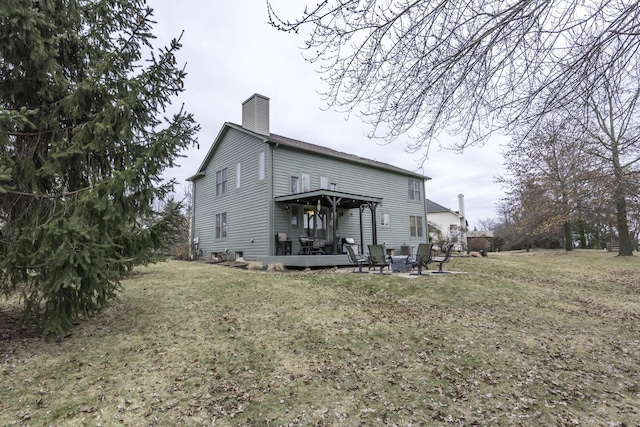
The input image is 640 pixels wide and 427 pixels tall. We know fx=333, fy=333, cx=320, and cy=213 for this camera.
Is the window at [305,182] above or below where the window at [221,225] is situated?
above

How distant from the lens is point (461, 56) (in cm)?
441

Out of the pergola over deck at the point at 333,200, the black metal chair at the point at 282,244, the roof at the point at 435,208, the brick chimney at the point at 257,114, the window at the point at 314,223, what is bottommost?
the black metal chair at the point at 282,244

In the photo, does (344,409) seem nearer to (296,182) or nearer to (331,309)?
(331,309)

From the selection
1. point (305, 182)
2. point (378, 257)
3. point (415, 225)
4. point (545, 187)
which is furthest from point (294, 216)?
point (545, 187)

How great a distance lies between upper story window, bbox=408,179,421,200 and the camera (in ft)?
67.8

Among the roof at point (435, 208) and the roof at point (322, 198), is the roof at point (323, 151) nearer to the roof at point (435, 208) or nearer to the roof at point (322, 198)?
the roof at point (322, 198)

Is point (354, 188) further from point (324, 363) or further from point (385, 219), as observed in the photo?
point (324, 363)

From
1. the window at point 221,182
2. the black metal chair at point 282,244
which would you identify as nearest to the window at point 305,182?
the black metal chair at point 282,244

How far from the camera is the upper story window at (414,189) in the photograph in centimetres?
2067

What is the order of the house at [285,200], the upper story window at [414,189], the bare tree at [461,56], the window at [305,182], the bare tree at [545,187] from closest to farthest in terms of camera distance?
the bare tree at [461,56] < the house at [285,200] < the window at [305,182] < the bare tree at [545,187] < the upper story window at [414,189]

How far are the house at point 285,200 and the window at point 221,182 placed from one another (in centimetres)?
5

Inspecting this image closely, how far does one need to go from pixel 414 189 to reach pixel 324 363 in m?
17.9

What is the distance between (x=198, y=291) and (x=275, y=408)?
4990 mm

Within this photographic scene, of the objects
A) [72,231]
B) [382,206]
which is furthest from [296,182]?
[72,231]
